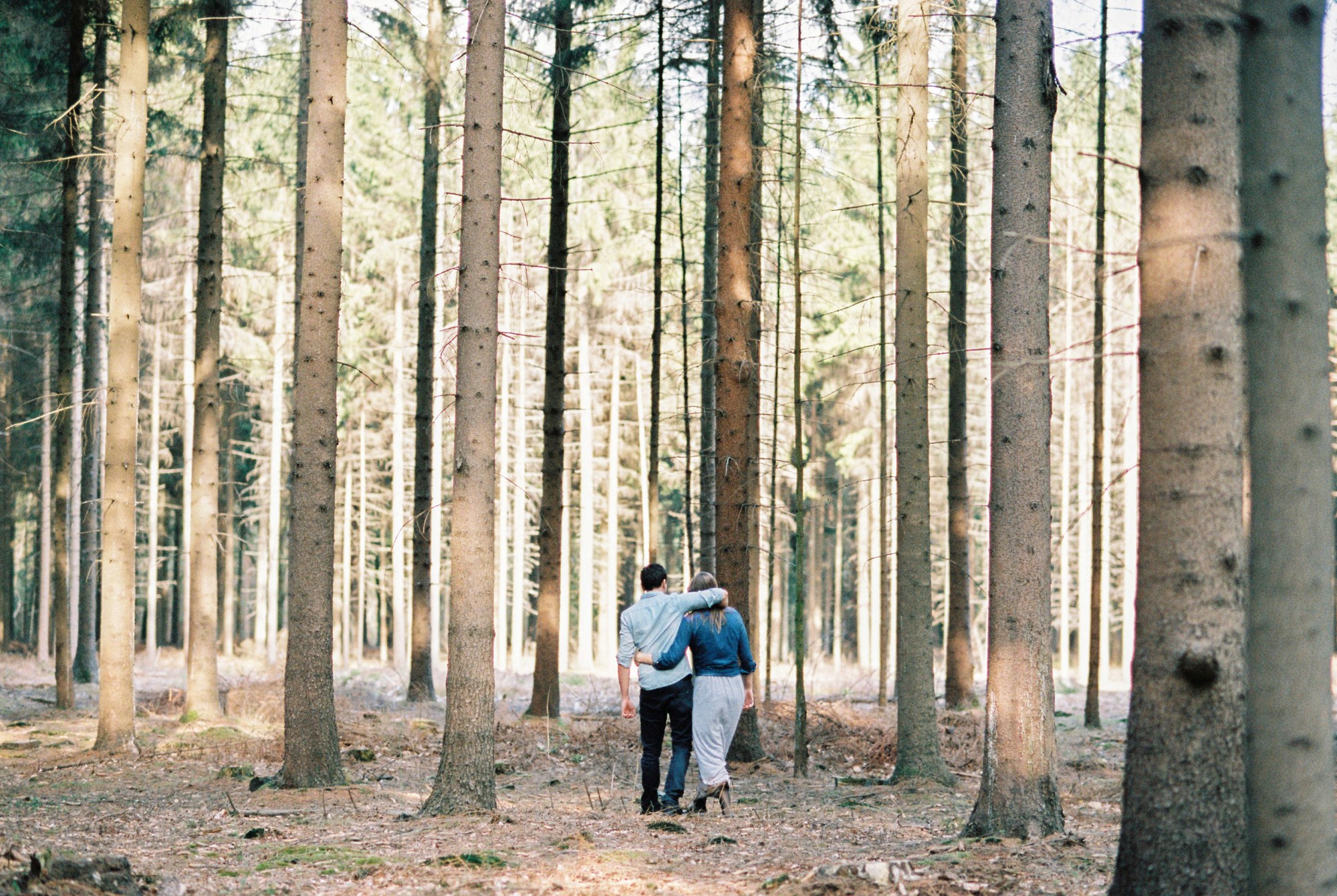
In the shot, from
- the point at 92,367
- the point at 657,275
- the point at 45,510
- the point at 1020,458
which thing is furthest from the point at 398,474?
the point at 1020,458

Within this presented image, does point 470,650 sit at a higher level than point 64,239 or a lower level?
lower

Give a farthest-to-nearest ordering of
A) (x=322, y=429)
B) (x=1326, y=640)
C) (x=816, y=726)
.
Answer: (x=816, y=726)
(x=322, y=429)
(x=1326, y=640)

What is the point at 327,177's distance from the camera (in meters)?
10.3

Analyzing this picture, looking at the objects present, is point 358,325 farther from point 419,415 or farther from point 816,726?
point 816,726

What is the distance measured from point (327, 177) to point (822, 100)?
8.54 meters

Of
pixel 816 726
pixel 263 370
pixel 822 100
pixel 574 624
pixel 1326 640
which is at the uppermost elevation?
pixel 822 100

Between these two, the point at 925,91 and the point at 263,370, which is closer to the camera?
the point at 925,91

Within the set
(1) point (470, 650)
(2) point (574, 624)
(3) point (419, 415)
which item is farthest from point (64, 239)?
(2) point (574, 624)

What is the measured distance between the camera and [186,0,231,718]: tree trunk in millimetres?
14695

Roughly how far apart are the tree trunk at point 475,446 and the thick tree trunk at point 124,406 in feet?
18.3

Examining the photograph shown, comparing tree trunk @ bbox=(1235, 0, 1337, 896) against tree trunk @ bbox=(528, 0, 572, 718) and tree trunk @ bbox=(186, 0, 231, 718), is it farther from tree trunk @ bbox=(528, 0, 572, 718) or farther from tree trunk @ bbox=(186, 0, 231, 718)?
tree trunk @ bbox=(186, 0, 231, 718)

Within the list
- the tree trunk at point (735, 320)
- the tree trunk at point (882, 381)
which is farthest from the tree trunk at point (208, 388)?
the tree trunk at point (882, 381)

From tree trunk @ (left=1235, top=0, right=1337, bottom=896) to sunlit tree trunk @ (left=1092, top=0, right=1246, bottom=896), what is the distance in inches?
7.8

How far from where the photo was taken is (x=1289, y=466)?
4238mm
